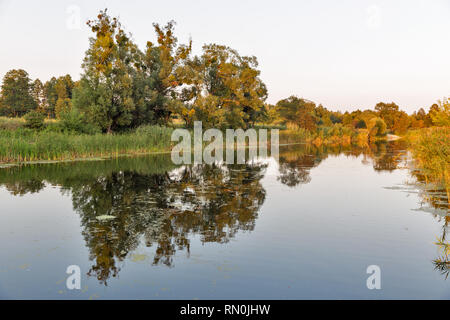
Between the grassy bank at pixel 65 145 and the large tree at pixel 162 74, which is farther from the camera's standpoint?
the large tree at pixel 162 74

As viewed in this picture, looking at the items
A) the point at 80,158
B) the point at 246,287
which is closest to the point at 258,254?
the point at 246,287

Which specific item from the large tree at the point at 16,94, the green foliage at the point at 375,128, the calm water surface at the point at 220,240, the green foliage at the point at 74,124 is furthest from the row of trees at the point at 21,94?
the calm water surface at the point at 220,240

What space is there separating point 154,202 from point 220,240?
4104mm

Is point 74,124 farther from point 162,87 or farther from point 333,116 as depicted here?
point 333,116

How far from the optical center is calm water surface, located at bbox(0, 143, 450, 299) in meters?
4.89

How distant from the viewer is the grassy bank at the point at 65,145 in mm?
20203

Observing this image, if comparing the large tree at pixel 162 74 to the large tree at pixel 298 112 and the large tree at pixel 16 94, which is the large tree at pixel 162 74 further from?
the large tree at pixel 16 94

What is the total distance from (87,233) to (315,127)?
5605 cm

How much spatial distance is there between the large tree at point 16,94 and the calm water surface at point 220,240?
282ft

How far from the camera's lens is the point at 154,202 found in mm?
10445

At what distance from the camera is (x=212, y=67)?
44312 mm

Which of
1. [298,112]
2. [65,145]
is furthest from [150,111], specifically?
[298,112]

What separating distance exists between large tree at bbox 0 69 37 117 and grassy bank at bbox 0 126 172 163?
230ft

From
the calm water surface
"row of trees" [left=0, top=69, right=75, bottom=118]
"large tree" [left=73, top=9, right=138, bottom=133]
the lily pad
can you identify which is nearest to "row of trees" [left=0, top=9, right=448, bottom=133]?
"large tree" [left=73, top=9, right=138, bottom=133]
